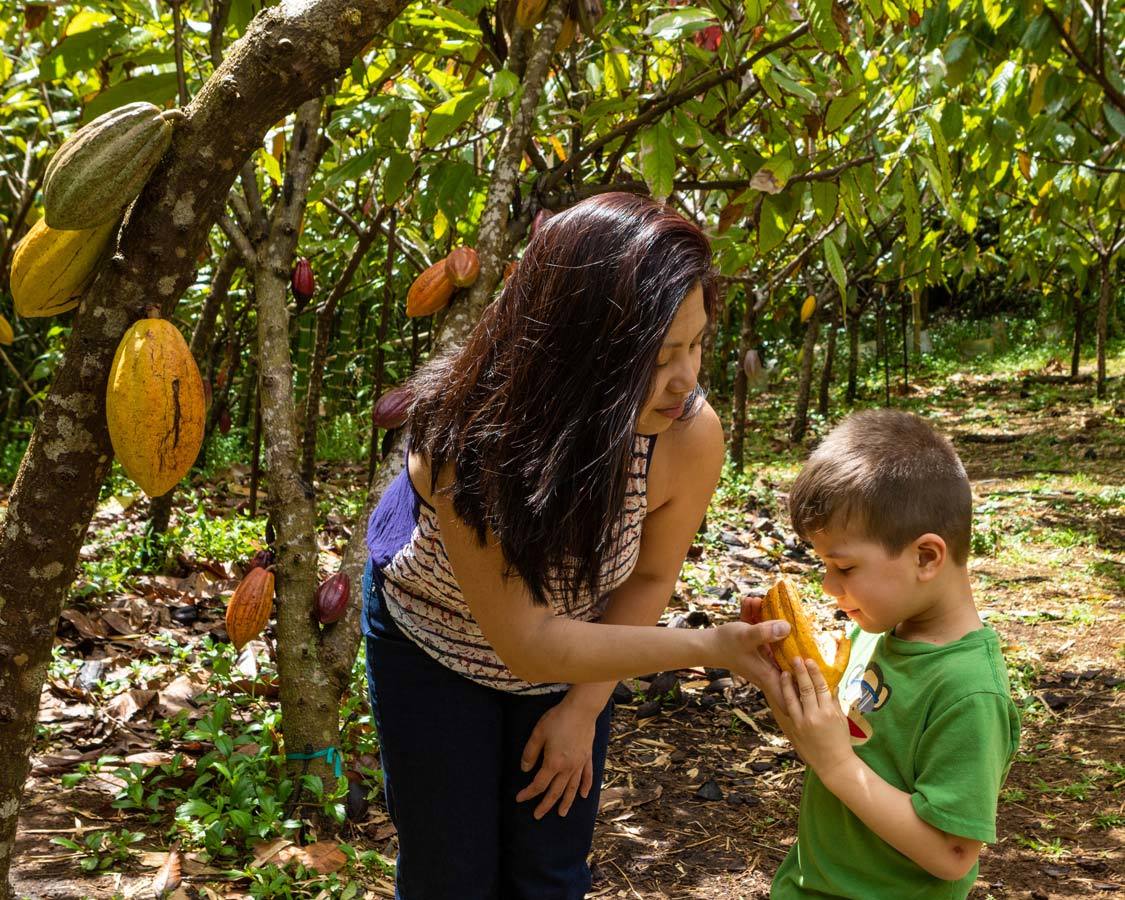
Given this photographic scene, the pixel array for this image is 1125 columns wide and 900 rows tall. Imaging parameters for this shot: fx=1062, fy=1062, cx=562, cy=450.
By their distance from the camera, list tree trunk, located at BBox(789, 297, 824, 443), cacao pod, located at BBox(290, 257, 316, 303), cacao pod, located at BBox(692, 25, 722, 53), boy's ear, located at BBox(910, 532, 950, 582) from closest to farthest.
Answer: boy's ear, located at BBox(910, 532, 950, 582)
cacao pod, located at BBox(290, 257, 316, 303)
cacao pod, located at BBox(692, 25, 722, 53)
tree trunk, located at BBox(789, 297, 824, 443)

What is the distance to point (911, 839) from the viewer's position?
123 centimetres

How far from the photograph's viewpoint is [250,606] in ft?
7.10

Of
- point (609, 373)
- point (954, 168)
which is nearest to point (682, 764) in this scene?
point (609, 373)

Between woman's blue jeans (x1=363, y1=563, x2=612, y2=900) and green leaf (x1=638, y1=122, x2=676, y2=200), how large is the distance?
3.69 ft

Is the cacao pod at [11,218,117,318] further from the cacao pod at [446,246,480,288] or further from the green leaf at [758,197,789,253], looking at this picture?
the green leaf at [758,197,789,253]

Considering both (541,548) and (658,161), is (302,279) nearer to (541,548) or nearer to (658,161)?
(658,161)

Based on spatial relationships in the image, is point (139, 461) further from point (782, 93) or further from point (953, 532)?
point (782, 93)

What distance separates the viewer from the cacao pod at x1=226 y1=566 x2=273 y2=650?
2.16m

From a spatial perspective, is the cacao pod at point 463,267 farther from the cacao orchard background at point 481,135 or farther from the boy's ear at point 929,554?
the boy's ear at point 929,554

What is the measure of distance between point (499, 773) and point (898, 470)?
71 centimetres

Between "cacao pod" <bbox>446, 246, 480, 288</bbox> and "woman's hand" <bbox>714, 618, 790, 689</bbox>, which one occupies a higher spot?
"cacao pod" <bbox>446, 246, 480, 288</bbox>

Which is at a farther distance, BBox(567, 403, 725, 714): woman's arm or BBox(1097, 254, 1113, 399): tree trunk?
BBox(1097, 254, 1113, 399): tree trunk

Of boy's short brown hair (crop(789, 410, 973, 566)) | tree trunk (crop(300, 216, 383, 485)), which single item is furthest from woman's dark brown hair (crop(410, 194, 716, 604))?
tree trunk (crop(300, 216, 383, 485))

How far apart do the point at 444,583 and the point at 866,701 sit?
572mm
